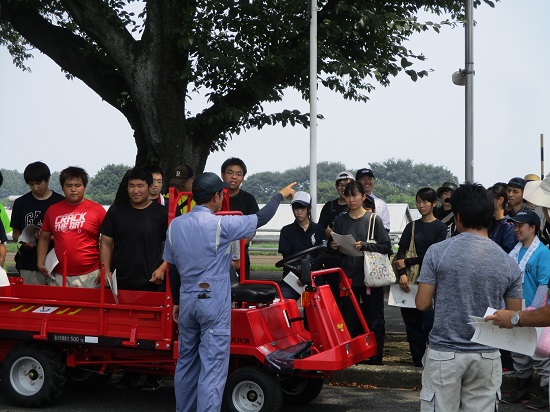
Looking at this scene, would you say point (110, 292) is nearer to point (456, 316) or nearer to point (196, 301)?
point (196, 301)

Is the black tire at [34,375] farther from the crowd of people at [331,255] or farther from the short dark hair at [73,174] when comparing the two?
the short dark hair at [73,174]

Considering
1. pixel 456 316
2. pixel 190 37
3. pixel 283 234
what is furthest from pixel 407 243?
pixel 190 37

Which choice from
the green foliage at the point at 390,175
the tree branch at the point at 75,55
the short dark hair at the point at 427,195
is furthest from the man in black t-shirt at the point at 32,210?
the green foliage at the point at 390,175

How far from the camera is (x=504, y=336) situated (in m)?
4.72

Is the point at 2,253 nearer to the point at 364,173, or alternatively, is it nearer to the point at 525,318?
the point at 364,173

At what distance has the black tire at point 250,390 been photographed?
7051 mm

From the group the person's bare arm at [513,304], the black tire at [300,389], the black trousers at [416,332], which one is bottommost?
the black tire at [300,389]

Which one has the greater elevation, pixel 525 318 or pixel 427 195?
pixel 427 195

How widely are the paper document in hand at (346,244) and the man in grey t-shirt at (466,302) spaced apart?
3882mm

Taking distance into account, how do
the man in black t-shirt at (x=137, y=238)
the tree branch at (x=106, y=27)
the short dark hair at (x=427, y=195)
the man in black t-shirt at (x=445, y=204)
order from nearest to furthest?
the man in black t-shirt at (x=137, y=238) → the short dark hair at (x=427, y=195) → the man in black t-shirt at (x=445, y=204) → the tree branch at (x=106, y=27)

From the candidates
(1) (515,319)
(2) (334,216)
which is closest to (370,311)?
(2) (334,216)

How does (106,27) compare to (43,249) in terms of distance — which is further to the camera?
(106,27)

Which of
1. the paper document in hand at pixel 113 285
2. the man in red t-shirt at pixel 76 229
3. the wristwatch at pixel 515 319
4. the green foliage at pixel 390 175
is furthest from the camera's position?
the green foliage at pixel 390 175

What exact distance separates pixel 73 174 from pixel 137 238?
106 centimetres
